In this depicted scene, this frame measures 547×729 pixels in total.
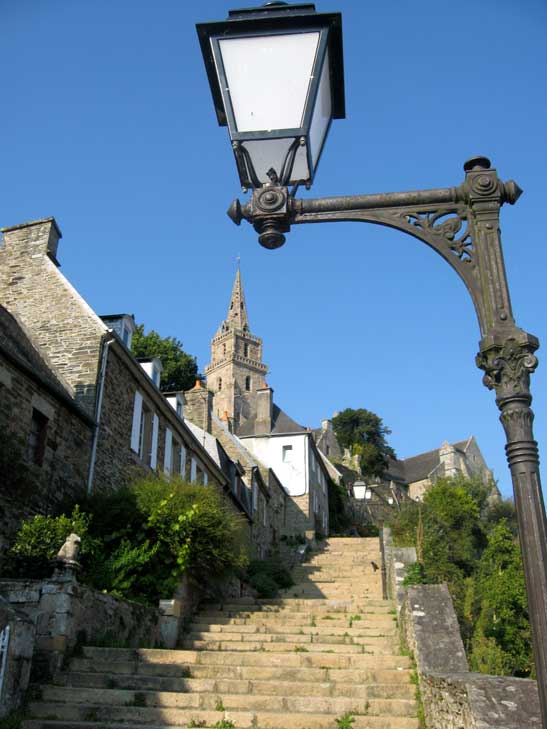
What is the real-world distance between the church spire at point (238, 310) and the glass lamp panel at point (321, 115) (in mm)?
88276

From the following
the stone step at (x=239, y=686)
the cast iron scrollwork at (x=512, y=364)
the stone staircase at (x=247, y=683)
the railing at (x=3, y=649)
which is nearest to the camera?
the cast iron scrollwork at (x=512, y=364)

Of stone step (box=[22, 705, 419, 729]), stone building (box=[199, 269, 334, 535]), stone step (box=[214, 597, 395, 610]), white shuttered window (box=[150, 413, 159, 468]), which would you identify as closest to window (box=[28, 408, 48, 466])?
stone step (box=[214, 597, 395, 610])

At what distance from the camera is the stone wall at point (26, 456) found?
11.1 meters

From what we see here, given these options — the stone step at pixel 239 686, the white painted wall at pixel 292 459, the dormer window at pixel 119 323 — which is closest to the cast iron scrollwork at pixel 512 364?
the stone step at pixel 239 686

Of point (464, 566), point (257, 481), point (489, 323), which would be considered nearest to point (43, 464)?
point (489, 323)

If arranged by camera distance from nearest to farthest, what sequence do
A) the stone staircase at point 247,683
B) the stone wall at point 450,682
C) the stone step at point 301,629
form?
the stone wall at point 450,682
the stone staircase at point 247,683
the stone step at point 301,629

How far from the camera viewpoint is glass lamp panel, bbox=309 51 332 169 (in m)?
3.86

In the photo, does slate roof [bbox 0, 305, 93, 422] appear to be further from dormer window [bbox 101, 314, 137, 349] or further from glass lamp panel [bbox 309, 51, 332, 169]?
glass lamp panel [bbox 309, 51, 332, 169]

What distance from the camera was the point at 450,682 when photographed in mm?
6496

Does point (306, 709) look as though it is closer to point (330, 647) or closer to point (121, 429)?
point (330, 647)

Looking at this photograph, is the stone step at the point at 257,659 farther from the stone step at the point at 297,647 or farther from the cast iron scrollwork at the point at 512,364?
the cast iron scrollwork at the point at 512,364

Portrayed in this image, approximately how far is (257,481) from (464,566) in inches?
410

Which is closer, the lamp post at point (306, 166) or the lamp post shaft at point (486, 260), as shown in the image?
the lamp post shaft at point (486, 260)

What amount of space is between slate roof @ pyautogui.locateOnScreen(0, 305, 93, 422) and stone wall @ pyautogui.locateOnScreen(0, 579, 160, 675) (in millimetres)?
4191
